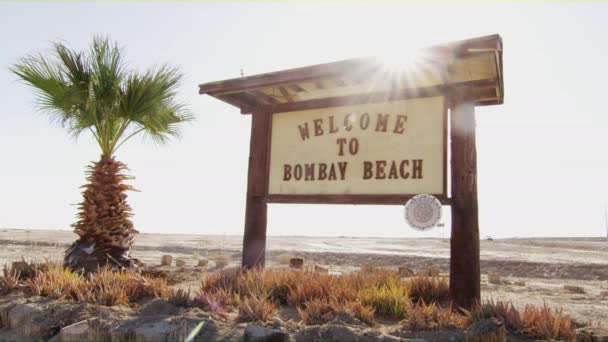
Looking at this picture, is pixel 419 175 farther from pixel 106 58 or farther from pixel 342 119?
pixel 106 58

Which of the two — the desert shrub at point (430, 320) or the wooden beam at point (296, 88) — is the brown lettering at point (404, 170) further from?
the desert shrub at point (430, 320)

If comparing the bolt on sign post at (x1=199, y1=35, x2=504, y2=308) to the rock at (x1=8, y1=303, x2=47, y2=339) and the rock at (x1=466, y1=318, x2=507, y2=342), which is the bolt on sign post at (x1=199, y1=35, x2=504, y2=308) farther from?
the rock at (x1=8, y1=303, x2=47, y2=339)

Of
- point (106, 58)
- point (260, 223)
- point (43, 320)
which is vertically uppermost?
point (106, 58)

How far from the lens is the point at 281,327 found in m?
4.80

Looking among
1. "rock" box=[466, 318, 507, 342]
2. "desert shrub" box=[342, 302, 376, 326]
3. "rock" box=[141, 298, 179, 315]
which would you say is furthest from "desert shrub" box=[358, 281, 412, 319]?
"rock" box=[141, 298, 179, 315]

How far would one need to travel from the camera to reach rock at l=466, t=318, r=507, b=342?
443 cm

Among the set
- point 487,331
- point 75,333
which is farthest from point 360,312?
point 75,333

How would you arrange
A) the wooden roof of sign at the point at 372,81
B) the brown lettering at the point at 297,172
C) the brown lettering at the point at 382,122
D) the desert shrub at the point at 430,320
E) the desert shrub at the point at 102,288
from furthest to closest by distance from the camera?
the brown lettering at the point at 297,172 < the brown lettering at the point at 382,122 < the wooden roof of sign at the point at 372,81 < the desert shrub at the point at 102,288 < the desert shrub at the point at 430,320

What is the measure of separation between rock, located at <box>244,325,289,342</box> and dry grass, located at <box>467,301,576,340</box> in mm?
2114

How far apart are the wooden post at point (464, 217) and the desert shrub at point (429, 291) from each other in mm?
232

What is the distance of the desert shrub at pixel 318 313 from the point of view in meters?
5.08

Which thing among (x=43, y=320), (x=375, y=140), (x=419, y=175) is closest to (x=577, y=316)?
(x=419, y=175)

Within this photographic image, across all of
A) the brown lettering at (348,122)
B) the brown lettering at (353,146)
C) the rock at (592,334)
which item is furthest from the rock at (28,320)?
the rock at (592,334)

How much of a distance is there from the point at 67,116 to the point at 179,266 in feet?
14.8
